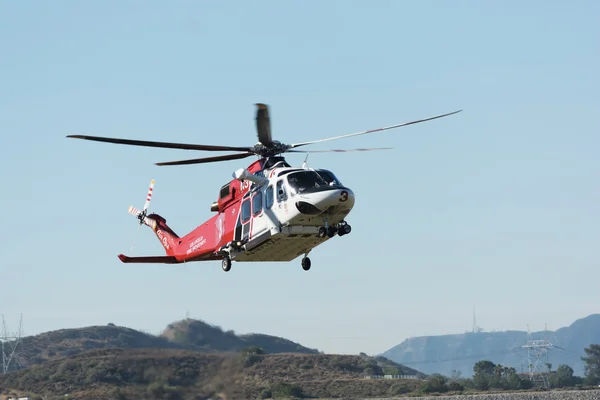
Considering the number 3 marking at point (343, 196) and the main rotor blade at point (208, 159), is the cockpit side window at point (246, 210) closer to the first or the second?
the main rotor blade at point (208, 159)

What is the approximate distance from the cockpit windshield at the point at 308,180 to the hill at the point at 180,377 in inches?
436

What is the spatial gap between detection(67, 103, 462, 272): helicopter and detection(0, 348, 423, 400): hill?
472cm

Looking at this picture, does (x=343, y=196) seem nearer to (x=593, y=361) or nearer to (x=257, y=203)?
(x=257, y=203)

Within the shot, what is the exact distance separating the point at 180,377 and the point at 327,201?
12.2 meters

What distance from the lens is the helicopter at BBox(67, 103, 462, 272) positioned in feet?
107

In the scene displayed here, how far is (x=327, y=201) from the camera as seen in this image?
105 feet

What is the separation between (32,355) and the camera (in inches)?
3110

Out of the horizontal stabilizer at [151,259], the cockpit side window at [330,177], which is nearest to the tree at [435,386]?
the horizontal stabilizer at [151,259]

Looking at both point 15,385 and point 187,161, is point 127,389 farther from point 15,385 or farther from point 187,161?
point 15,385

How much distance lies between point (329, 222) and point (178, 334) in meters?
15.2

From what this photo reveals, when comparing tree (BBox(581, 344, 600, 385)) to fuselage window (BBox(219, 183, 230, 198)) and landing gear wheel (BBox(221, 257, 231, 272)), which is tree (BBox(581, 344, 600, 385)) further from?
landing gear wheel (BBox(221, 257, 231, 272))

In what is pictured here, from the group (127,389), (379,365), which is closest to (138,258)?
(127,389)

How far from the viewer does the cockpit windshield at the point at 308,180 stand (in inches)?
1300

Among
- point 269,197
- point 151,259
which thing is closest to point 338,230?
point 269,197
